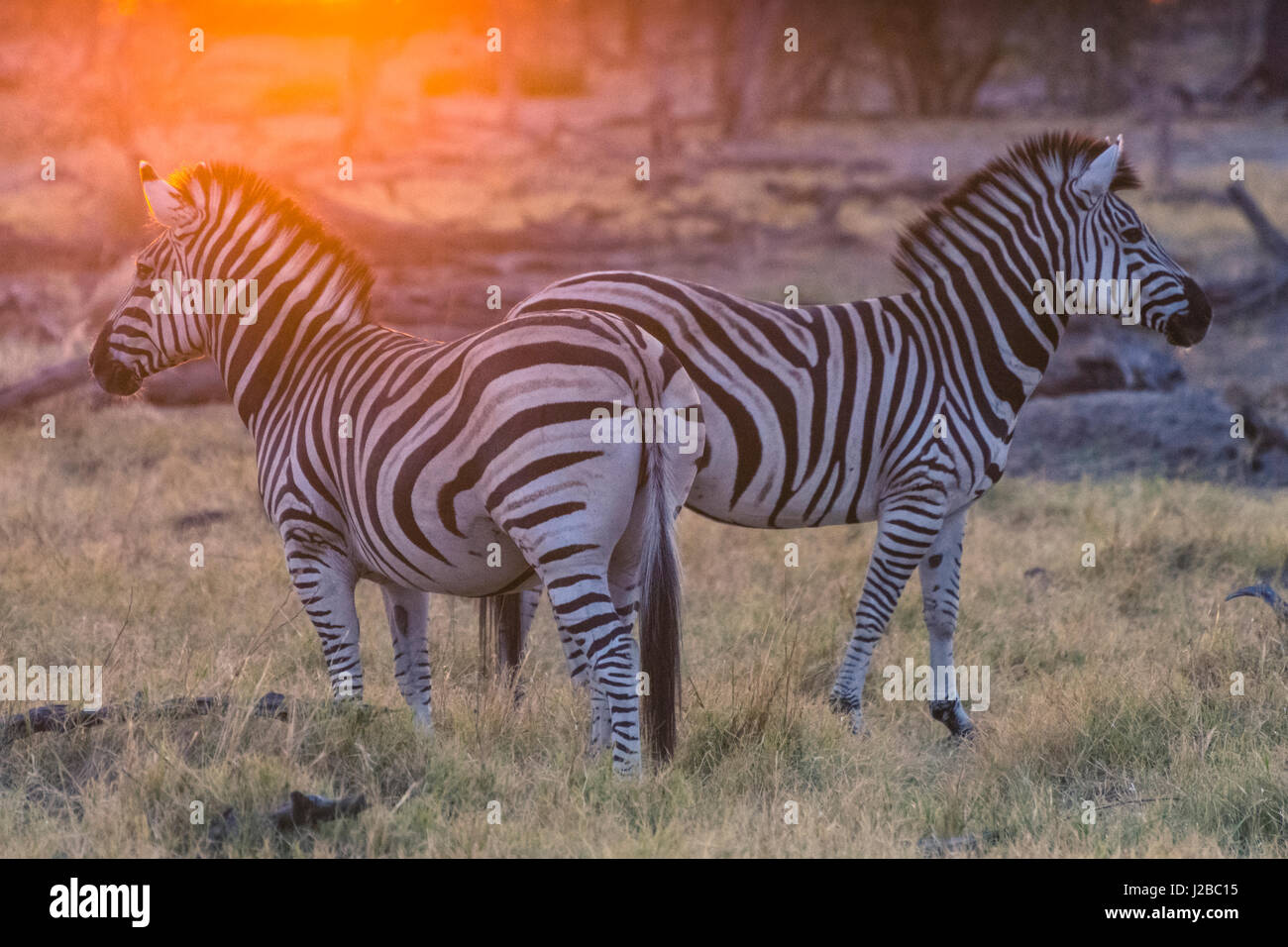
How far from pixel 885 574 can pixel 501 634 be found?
1682 mm

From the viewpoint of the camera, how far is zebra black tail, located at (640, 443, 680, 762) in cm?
457

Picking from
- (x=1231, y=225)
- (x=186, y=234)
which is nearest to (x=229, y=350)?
(x=186, y=234)

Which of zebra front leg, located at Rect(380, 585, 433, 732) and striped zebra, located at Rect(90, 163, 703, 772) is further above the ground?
striped zebra, located at Rect(90, 163, 703, 772)

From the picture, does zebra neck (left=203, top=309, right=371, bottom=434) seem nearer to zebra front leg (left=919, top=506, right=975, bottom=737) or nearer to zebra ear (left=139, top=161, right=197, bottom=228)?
zebra ear (left=139, top=161, right=197, bottom=228)

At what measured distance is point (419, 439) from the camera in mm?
4707

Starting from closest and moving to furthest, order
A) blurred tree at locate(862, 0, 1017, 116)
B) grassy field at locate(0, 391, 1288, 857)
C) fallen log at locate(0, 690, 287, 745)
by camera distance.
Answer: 1. grassy field at locate(0, 391, 1288, 857)
2. fallen log at locate(0, 690, 287, 745)
3. blurred tree at locate(862, 0, 1017, 116)

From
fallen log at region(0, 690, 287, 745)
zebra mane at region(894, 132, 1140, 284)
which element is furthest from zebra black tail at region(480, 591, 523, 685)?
zebra mane at region(894, 132, 1140, 284)

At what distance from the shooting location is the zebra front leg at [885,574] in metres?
5.83

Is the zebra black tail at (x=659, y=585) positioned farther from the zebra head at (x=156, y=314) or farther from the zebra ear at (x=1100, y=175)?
the zebra ear at (x=1100, y=175)

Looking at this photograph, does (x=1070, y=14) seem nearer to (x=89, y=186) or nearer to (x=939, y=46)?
(x=939, y=46)

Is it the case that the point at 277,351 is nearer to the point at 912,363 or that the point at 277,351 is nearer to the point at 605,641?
the point at 605,641

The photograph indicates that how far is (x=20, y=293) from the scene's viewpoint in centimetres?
1338

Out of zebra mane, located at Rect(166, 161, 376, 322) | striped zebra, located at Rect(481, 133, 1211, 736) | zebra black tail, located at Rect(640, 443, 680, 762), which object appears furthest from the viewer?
striped zebra, located at Rect(481, 133, 1211, 736)

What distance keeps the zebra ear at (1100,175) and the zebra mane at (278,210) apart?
315 centimetres
